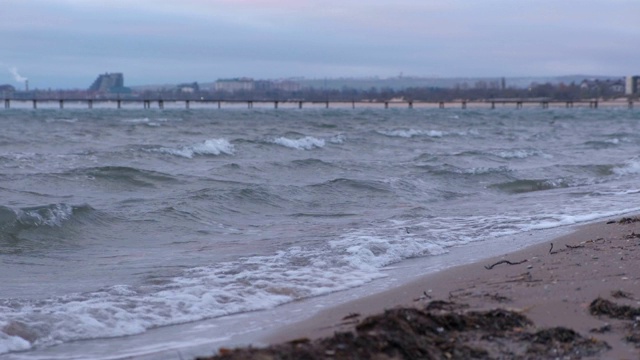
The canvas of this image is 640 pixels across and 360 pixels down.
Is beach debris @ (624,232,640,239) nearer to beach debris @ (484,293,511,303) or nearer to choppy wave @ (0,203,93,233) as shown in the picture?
beach debris @ (484,293,511,303)

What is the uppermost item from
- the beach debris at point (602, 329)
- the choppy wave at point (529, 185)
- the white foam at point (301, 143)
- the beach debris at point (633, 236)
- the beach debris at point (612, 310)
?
the beach debris at point (612, 310)

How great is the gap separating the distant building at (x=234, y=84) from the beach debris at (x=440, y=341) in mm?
170010

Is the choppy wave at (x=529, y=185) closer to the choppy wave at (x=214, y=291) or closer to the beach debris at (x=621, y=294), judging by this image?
the choppy wave at (x=214, y=291)

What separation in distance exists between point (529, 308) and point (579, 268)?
192 cm

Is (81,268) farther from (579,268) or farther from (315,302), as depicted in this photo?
(579,268)

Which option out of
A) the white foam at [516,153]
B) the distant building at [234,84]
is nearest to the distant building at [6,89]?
the distant building at [234,84]

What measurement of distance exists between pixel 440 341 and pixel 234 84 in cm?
17975

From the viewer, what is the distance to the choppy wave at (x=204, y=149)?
25.0m

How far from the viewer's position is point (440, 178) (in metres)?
20.1

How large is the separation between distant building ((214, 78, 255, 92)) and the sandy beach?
168 metres

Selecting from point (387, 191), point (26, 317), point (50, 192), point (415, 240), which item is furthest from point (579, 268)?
point (50, 192)

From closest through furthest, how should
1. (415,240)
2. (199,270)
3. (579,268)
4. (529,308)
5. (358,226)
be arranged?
(529,308) < (579,268) < (199,270) < (415,240) < (358,226)

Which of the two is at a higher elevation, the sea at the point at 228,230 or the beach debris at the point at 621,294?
the beach debris at the point at 621,294

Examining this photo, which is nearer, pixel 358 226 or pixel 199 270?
pixel 199 270
